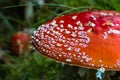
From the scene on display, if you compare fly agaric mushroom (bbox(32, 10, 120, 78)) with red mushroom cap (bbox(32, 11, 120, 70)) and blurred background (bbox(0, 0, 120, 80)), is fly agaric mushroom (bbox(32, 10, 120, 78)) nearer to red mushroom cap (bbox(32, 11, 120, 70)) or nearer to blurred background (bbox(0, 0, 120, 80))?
red mushroom cap (bbox(32, 11, 120, 70))

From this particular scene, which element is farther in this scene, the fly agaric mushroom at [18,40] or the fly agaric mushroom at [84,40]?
the fly agaric mushroom at [18,40]

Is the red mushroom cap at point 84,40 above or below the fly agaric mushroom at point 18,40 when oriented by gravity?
above

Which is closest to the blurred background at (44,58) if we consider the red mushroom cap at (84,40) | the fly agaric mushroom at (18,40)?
the fly agaric mushroom at (18,40)

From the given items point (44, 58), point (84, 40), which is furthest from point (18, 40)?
point (84, 40)

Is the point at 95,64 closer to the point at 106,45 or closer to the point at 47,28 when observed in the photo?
the point at 106,45

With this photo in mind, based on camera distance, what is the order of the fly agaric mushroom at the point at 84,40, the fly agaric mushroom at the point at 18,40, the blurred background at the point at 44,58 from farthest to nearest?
the fly agaric mushroom at the point at 18,40 < the blurred background at the point at 44,58 < the fly agaric mushroom at the point at 84,40

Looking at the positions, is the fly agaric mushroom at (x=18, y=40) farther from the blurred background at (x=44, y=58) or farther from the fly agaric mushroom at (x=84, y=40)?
the fly agaric mushroom at (x=84, y=40)

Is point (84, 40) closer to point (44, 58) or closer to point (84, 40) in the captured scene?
point (84, 40)

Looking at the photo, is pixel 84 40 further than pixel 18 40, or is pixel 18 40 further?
pixel 18 40
